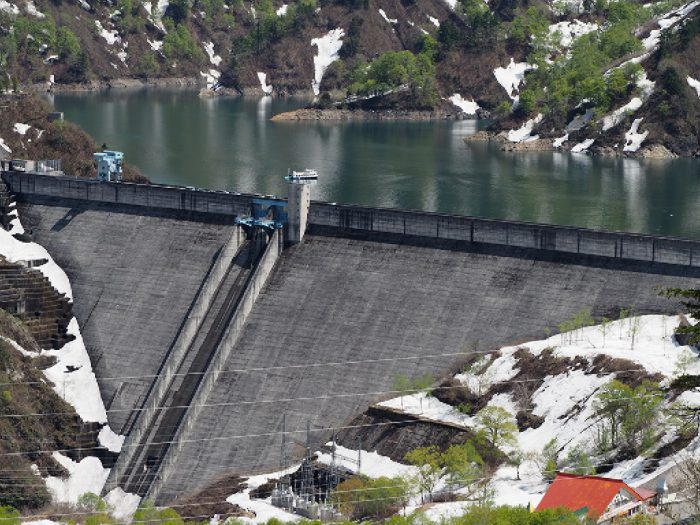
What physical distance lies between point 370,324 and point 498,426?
12.3 m

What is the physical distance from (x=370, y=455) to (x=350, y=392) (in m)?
4.87

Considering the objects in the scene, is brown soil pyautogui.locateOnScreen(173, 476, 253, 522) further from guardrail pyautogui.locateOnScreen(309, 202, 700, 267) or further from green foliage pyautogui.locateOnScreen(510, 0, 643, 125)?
green foliage pyautogui.locateOnScreen(510, 0, 643, 125)

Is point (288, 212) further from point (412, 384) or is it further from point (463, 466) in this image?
point (463, 466)

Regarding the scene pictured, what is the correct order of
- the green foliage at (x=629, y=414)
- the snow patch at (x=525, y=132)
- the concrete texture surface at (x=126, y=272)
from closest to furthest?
1. the green foliage at (x=629, y=414)
2. the concrete texture surface at (x=126, y=272)
3. the snow patch at (x=525, y=132)

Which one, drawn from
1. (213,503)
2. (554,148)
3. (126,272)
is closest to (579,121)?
(554,148)

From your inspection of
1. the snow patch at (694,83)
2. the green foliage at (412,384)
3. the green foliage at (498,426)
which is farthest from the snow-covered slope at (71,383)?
the snow patch at (694,83)

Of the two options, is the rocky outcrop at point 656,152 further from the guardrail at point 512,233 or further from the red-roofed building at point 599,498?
the red-roofed building at point 599,498

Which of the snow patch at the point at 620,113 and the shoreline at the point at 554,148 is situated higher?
the snow patch at the point at 620,113

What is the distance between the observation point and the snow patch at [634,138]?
163750mm

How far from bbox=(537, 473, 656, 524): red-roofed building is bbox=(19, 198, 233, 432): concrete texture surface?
2571 centimetres

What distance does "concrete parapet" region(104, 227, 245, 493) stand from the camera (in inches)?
2630

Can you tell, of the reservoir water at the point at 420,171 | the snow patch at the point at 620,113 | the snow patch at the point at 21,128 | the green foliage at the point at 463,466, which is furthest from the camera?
the snow patch at the point at 620,113

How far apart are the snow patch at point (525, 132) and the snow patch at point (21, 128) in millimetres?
78834

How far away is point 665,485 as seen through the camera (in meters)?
50.3
